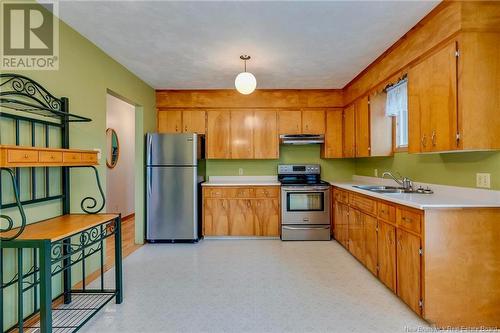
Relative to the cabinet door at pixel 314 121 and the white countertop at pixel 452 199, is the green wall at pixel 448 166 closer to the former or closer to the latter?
the white countertop at pixel 452 199

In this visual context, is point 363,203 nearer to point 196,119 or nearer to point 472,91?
point 472,91

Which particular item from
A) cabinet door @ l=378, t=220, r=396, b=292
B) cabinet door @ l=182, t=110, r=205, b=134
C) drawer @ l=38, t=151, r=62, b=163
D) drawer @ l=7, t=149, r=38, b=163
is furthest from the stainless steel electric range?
drawer @ l=7, t=149, r=38, b=163

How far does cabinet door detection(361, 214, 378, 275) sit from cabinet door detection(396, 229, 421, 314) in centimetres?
43

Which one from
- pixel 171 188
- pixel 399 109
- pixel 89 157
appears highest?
pixel 399 109

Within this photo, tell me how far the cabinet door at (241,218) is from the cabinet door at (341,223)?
1.30 metres

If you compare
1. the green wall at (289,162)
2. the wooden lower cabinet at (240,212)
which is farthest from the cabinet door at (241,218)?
the green wall at (289,162)

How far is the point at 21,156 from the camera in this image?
1558 mm

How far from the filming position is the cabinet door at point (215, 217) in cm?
431

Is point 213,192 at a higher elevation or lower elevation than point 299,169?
lower

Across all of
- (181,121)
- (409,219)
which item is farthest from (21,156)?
(181,121)

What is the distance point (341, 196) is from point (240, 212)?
158cm

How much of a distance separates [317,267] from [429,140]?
180 cm

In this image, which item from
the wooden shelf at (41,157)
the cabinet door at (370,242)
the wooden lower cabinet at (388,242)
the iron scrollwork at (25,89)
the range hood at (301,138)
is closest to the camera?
the wooden shelf at (41,157)

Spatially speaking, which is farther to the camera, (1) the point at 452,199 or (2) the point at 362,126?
(2) the point at 362,126
